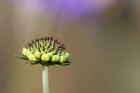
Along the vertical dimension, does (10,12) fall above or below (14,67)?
above

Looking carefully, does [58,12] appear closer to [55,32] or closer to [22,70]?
[55,32]

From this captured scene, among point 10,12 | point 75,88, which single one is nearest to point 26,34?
point 10,12

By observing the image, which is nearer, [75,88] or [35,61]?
[35,61]

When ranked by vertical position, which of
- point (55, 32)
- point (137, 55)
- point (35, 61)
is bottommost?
point (35, 61)

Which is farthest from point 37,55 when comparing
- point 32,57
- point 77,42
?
point 77,42

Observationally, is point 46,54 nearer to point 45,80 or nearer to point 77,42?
point 45,80

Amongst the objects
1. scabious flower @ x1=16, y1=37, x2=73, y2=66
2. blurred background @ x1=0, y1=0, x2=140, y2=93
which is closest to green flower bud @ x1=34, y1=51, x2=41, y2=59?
scabious flower @ x1=16, y1=37, x2=73, y2=66

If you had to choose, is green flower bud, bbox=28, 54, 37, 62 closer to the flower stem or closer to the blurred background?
the flower stem

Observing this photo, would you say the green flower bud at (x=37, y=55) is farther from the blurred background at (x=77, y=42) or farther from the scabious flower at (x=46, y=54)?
the blurred background at (x=77, y=42)

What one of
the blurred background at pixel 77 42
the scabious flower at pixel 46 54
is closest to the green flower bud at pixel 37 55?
the scabious flower at pixel 46 54
